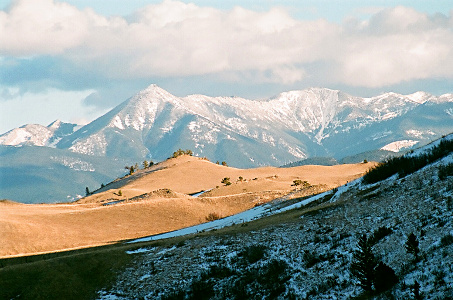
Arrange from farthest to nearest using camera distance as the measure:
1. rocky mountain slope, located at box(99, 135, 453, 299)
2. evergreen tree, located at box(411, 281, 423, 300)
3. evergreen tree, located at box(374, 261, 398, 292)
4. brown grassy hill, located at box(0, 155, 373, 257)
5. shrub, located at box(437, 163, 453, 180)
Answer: brown grassy hill, located at box(0, 155, 373, 257), shrub, located at box(437, 163, 453, 180), rocky mountain slope, located at box(99, 135, 453, 299), evergreen tree, located at box(374, 261, 398, 292), evergreen tree, located at box(411, 281, 423, 300)

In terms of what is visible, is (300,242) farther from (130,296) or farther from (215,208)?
(215,208)

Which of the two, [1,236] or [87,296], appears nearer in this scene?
[87,296]

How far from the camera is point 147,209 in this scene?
65.8 m

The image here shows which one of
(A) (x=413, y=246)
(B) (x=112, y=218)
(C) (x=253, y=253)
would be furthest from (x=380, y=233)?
(B) (x=112, y=218)

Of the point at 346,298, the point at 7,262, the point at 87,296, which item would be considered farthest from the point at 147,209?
the point at 346,298

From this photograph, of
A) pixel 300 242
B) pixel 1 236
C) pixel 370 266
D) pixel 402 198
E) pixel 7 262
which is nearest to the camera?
pixel 370 266

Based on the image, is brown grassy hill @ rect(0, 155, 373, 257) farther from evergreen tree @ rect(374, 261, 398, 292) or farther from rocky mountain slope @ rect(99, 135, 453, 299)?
evergreen tree @ rect(374, 261, 398, 292)

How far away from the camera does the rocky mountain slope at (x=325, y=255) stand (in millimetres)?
18062

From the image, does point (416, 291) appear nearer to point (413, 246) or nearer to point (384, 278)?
point (384, 278)

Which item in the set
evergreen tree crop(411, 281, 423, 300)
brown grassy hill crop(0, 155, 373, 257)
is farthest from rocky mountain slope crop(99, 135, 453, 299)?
brown grassy hill crop(0, 155, 373, 257)

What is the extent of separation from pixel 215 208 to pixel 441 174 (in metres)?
43.2

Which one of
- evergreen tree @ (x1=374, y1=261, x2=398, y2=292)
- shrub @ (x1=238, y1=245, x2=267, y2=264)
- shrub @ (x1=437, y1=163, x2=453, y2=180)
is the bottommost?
evergreen tree @ (x1=374, y1=261, x2=398, y2=292)

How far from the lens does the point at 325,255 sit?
2322 centimetres

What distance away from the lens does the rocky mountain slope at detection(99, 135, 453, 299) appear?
59.3ft
